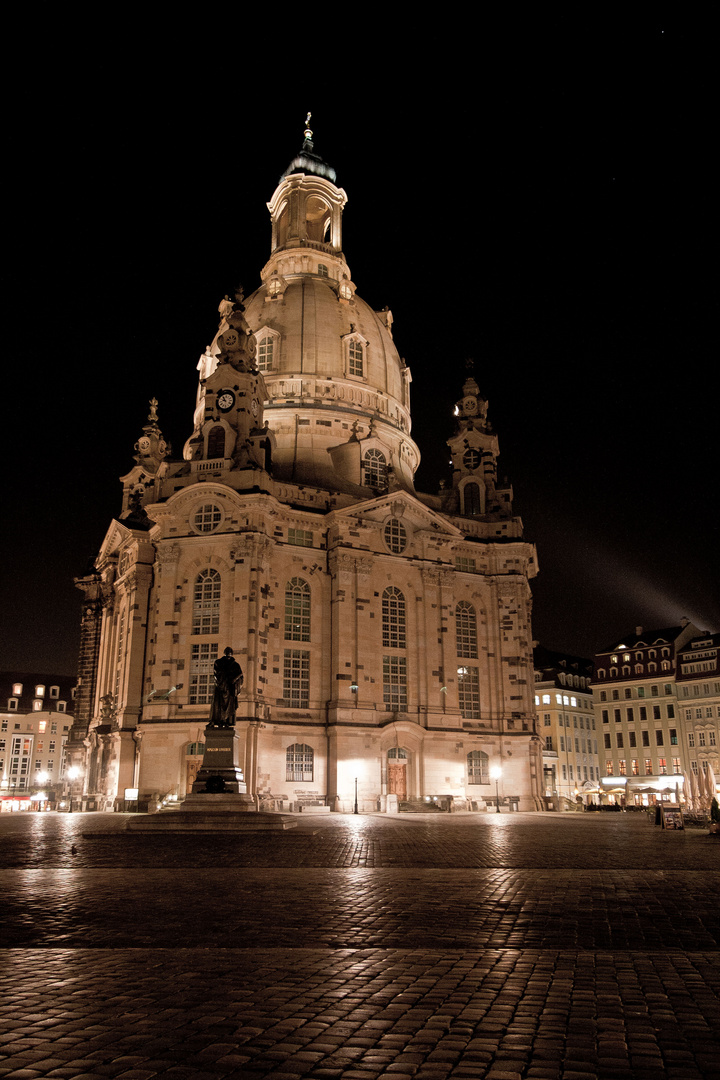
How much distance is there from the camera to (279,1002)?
7324 millimetres

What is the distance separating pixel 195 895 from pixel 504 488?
204 feet

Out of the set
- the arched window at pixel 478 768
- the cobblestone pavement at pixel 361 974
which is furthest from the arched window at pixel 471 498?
the cobblestone pavement at pixel 361 974

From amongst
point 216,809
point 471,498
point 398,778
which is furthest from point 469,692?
point 216,809

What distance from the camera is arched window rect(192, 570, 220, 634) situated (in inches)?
2274

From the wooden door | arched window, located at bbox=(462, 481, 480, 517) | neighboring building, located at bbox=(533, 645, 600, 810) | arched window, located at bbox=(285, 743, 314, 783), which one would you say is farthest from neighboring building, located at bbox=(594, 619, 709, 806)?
arched window, located at bbox=(285, 743, 314, 783)

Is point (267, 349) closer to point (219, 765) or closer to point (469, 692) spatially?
point (469, 692)

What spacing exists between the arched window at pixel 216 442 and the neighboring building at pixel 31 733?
52965 millimetres

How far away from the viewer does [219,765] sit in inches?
1425

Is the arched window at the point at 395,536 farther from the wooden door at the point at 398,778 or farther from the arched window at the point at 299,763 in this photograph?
the arched window at the point at 299,763

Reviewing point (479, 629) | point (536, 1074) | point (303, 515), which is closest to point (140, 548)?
point (303, 515)

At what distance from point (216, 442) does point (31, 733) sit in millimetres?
61073

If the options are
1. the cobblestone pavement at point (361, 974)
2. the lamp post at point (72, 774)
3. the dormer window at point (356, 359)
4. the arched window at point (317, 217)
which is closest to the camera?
the cobblestone pavement at point (361, 974)

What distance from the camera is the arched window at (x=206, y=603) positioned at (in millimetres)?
57772

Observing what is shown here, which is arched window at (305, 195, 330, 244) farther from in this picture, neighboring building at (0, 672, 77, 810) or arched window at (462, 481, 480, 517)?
neighboring building at (0, 672, 77, 810)
